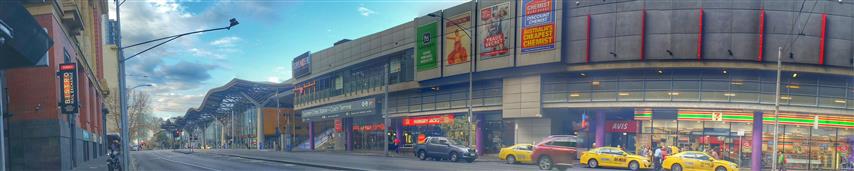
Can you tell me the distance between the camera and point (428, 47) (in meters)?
39.5

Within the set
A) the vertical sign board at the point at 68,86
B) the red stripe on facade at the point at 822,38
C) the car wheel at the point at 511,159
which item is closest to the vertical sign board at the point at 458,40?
the car wheel at the point at 511,159

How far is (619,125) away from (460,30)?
12.9m

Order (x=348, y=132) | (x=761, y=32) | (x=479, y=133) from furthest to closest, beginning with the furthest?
1. (x=348, y=132)
2. (x=479, y=133)
3. (x=761, y=32)

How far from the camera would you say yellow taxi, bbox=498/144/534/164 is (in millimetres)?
25375

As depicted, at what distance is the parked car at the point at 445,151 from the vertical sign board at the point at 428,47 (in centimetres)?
942

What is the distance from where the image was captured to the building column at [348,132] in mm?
54938

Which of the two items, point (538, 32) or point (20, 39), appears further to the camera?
point (538, 32)

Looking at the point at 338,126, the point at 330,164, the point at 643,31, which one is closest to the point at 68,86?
the point at 330,164

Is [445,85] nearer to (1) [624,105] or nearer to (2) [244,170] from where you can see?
(1) [624,105]

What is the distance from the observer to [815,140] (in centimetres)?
2703

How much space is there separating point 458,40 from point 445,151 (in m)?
10.6

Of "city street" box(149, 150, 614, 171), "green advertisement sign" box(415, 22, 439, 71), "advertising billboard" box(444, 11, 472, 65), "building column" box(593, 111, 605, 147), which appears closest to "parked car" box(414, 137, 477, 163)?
"city street" box(149, 150, 614, 171)

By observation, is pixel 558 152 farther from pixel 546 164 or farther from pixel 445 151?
pixel 445 151

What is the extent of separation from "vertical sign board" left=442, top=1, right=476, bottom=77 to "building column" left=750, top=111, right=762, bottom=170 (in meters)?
17.1
